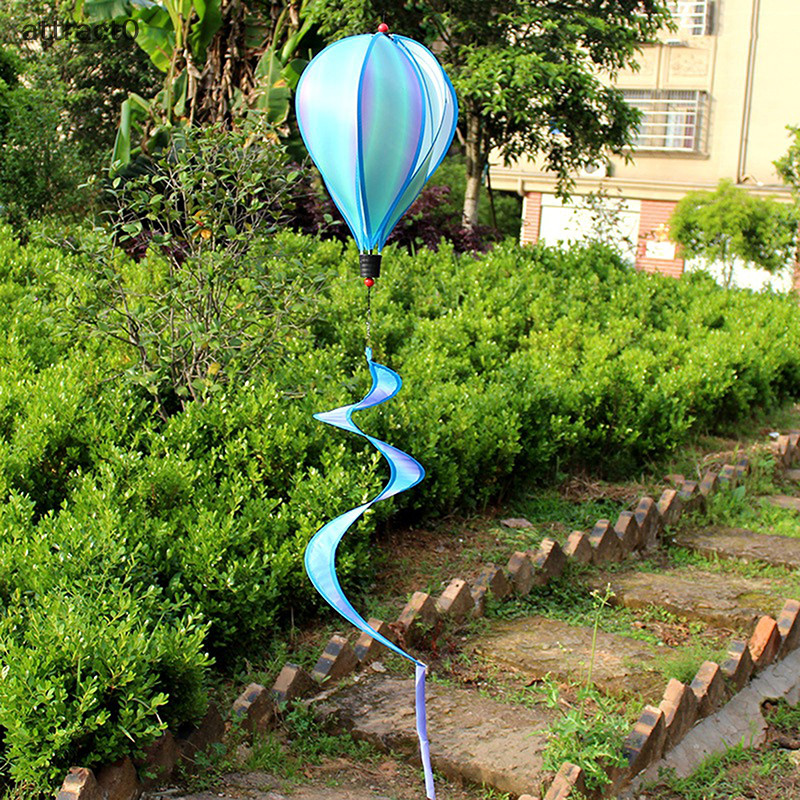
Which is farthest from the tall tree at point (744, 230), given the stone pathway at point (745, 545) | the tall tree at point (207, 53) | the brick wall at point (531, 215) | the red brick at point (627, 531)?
the red brick at point (627, 531)

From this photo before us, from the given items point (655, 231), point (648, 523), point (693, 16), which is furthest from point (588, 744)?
point (693, 16)

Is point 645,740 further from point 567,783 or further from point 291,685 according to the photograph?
point 291,685

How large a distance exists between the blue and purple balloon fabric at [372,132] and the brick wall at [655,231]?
24025mm

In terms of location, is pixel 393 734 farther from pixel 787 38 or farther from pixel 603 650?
pixel 787 38

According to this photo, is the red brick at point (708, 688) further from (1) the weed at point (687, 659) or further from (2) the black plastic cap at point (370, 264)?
(2) the black plastic cap at point (370, 264)

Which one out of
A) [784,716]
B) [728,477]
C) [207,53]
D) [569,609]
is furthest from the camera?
[207,53]

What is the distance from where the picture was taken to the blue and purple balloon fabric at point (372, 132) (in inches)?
166

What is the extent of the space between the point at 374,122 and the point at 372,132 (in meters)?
0.04

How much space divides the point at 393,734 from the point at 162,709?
2.89 ft

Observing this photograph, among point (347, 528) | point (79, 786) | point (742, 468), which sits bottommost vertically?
point (79, 786)

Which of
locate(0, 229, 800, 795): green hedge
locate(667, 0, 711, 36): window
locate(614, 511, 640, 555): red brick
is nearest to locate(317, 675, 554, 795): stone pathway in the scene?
locate(0, 229, 800, 795): green hedge

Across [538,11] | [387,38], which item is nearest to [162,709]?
[387,38]

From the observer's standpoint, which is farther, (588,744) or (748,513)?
(748,513)

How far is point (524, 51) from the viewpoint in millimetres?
13883
